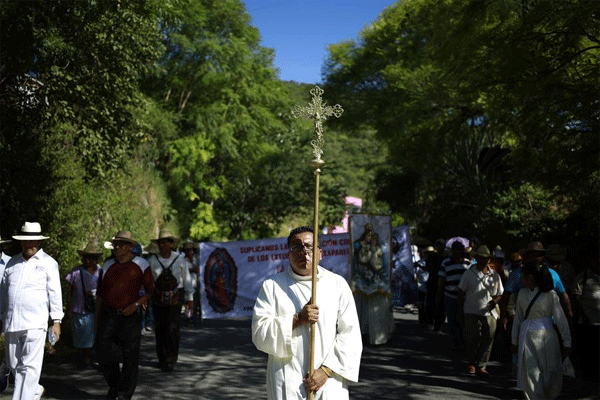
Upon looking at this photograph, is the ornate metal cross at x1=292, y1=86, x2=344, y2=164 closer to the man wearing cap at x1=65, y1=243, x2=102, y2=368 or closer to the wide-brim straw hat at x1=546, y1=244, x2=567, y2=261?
the wide-brim straw hat at x1=546, y1=244, x2=567, y2=261

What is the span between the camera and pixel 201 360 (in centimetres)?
1341

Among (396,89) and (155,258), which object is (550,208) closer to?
(155,258)

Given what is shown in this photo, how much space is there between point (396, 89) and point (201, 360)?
2209 cm

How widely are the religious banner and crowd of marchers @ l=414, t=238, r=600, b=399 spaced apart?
1.11m

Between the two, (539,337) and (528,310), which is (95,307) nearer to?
(528,310)

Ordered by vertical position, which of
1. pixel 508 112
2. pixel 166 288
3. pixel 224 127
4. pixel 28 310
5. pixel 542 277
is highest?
pixel 224 127

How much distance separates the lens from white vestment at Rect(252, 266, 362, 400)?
5.55 meters

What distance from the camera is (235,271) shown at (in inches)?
726

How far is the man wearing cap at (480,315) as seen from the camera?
12.4m

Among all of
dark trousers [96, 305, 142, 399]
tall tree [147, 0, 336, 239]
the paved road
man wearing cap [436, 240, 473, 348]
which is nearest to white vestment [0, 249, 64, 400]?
dark trousers [96, 305, 142, 399]

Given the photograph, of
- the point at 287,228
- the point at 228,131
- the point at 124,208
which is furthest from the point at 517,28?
the point at 287,228

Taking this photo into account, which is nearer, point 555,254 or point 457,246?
point 555,254

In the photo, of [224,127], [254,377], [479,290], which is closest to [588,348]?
[479,290]

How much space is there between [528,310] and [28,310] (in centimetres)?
525
